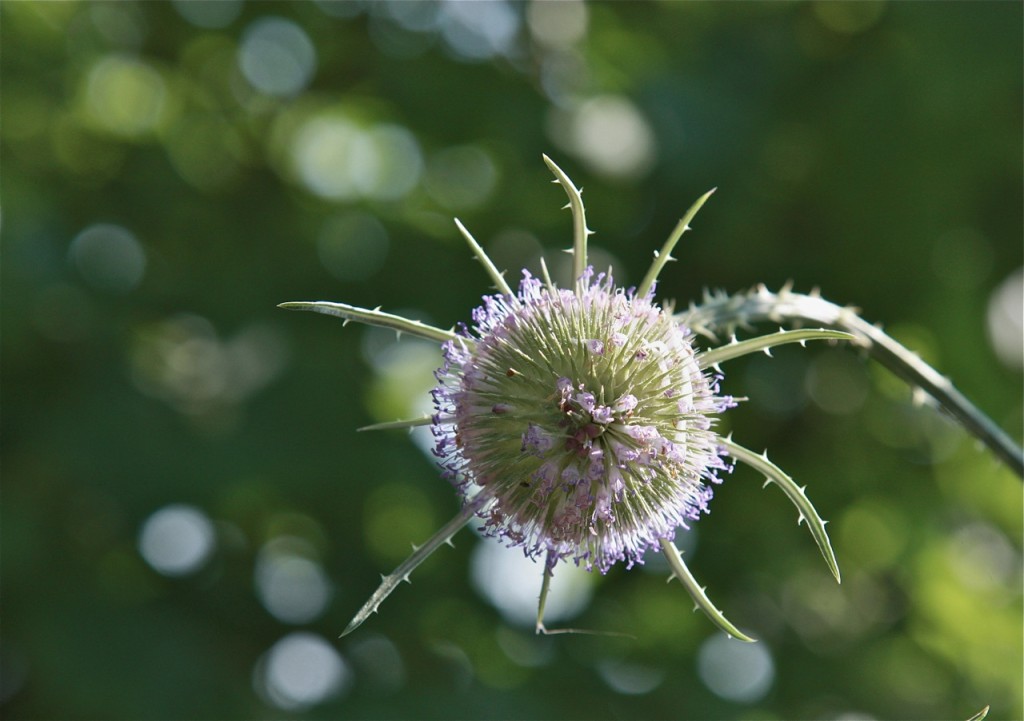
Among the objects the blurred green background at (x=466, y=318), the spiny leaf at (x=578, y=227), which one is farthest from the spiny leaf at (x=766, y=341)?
the blurred green background at (x=466, y=318)

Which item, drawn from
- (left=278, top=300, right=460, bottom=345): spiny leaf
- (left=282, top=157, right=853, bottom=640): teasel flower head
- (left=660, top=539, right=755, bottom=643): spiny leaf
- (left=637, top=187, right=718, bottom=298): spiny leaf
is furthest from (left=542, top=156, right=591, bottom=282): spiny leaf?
(left=660, top=539, right=755, bottom=643): spiny leaf

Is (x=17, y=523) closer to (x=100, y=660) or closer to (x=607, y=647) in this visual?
(x=100, y=660)

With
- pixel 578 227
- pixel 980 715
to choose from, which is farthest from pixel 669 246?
pixel 980 715

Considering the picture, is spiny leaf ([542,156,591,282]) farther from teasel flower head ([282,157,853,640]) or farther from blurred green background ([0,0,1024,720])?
blurred green background ([0,0,1024,720])

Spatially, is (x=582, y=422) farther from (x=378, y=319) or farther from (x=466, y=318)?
(x=466, y=318)

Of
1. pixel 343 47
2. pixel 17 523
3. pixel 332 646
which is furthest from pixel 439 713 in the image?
pixel 343 47

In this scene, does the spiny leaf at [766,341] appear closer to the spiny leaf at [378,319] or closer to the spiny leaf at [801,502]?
the spiny leaf at [801,502]

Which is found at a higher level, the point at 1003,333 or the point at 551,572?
the point at 1003,333
